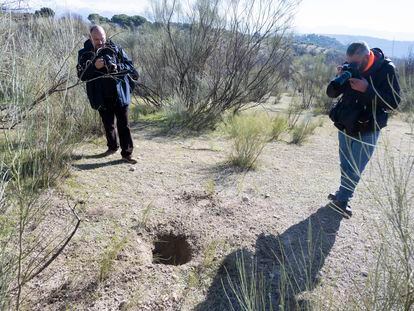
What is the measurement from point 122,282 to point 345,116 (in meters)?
2.50

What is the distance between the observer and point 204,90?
26.9 feet

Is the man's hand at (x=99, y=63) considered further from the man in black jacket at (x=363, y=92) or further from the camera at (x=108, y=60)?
the man in black jacket at (x=363, y=92)

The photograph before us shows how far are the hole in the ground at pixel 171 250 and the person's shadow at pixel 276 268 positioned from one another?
414 mm

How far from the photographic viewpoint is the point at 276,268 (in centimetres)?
306

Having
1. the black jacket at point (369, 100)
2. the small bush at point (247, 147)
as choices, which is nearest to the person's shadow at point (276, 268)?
the black jacket at point (369, 100)

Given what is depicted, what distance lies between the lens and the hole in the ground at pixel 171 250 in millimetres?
3250

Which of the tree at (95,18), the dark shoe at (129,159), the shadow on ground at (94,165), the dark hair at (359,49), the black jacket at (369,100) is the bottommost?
the shadow on ground at (94,165)

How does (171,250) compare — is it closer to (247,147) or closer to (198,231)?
(198,231)

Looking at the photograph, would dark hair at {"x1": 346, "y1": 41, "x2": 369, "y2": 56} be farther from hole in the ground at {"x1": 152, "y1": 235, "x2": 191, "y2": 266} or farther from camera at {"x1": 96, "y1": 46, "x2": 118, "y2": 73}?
camera at {"x1": 96, "y1": 46, "x2": 118, "y2": 73}

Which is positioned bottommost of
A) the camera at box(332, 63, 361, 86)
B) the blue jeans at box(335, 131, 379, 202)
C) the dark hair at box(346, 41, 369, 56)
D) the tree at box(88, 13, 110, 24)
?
the blue jeans at box(335, 131, 379, 202)

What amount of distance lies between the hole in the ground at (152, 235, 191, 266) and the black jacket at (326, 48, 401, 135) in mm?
1929

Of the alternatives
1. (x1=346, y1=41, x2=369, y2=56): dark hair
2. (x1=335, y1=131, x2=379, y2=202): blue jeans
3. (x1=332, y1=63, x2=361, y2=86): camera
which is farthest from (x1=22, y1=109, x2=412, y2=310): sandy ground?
(x1=346, y1=41, x2=369, y2=56): dark hair

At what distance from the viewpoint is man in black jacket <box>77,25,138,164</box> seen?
422 centimetres

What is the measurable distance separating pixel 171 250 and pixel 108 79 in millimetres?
2268
